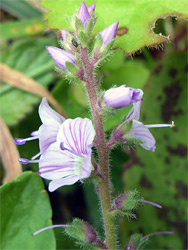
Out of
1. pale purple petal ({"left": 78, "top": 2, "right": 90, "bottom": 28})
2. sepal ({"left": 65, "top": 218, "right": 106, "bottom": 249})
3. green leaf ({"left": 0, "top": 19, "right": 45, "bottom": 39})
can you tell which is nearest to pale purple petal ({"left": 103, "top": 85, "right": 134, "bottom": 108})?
pale purple petal ({"left": 78, "top": 2, "right": 90, "bottom": 28})

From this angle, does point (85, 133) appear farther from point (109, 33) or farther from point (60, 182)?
point (109, 33)

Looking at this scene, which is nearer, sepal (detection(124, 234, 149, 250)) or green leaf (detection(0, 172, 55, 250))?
sepal (detection(124, 234, 149, 250))

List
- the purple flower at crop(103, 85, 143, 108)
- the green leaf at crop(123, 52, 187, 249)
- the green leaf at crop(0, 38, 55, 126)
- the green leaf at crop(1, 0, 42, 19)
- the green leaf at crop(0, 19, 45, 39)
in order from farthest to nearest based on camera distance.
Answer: the green leaf at crop(1, 0, 42, 19), the green leaf at crop(0, 19, 45, 39), the green leaf at crop(0, 38, 55, 126), the green leaf at crop(123, 52, 187, 249), the purple flower at crop(103, 85, 143, 108)

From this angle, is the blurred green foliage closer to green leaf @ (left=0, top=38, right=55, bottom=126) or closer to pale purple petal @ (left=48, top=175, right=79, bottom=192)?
green leaf @ (left=0, top=38, right=55, bottom=126)

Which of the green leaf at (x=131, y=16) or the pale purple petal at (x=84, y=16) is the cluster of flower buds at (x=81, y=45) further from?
the green leaf at (x=131, y=16)

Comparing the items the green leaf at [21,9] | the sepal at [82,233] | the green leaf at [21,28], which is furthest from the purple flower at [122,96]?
the green leaf at [21,9]

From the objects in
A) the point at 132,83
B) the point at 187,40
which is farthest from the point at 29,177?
the point at 187,40
